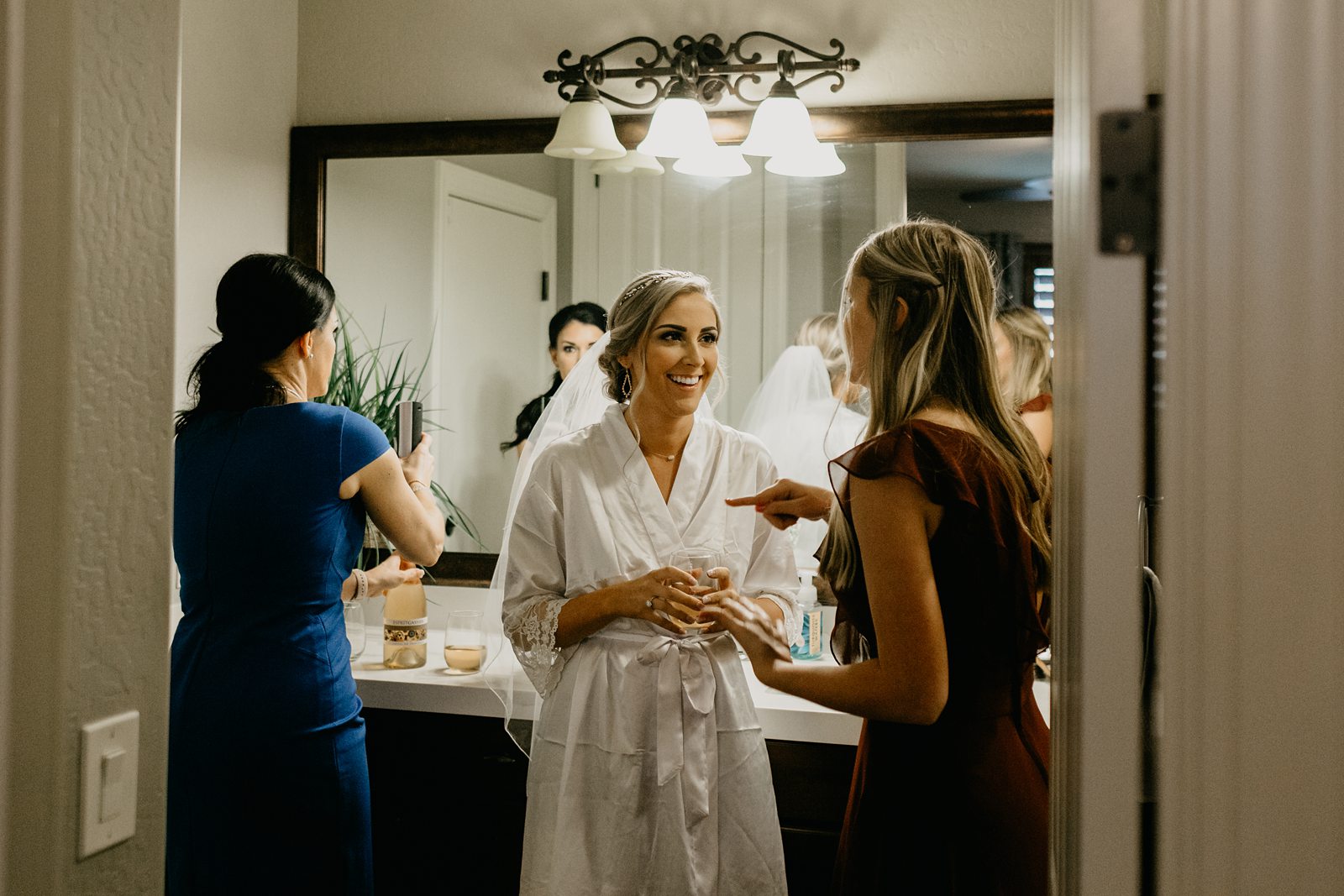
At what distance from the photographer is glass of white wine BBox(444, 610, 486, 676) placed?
2262mm

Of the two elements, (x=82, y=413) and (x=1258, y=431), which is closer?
(x=1258, y=431)

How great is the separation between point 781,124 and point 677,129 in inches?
9.1

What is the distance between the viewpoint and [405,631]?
7.64 feet

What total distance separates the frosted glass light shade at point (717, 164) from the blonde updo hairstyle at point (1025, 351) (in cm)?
66

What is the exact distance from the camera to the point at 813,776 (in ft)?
6.68

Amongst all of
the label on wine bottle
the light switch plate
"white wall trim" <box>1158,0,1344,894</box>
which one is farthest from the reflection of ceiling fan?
the light switch plate

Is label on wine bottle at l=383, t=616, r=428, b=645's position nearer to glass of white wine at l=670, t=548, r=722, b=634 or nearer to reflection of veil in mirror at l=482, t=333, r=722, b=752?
reflection of veil in mirror at l=482, t=333, r=722, b=752

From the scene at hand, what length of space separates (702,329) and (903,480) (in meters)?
0.79

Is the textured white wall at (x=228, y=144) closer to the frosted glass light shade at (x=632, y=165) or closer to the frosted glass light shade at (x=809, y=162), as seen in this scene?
the frosted glass light shade at (x=632, y=165)

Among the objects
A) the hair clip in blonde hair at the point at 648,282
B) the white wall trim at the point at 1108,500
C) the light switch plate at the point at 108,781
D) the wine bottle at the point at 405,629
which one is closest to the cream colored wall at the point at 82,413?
the light switch plate at the point at 108,781

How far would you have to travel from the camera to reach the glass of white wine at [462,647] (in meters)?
2.26

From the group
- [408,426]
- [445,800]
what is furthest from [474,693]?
[408,426]

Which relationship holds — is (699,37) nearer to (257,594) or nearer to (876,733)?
(257,594)

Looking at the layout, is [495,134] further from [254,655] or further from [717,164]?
[254,655]
